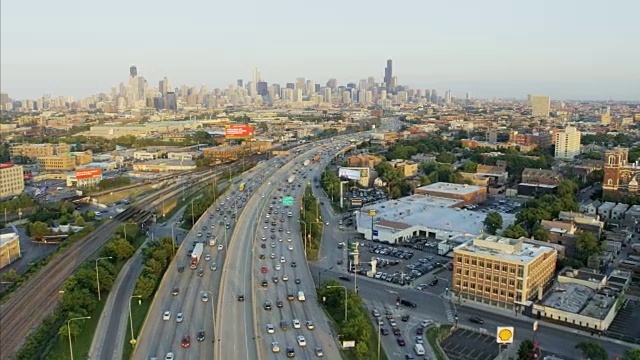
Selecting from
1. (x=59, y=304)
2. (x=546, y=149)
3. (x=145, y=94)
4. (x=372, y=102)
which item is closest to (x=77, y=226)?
(x=59, y=304)

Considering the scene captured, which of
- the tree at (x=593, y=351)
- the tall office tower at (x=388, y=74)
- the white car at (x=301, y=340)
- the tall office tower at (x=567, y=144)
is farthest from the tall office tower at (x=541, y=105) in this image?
the white car at (x=301, y=340)

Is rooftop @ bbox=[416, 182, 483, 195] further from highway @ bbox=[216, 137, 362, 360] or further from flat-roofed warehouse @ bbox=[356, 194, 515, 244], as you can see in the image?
highway @ bbox=[216, 137, 362, 360]

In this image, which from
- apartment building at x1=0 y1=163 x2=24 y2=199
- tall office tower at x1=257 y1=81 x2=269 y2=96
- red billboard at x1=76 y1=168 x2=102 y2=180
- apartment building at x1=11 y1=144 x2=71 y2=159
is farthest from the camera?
tall office tower at x1=257 y1=81 x2=269 y2=96

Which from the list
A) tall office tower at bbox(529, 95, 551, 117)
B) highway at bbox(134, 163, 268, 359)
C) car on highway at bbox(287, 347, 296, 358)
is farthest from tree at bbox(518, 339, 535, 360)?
tall office tower at bbox(529, 95, 551, 117)

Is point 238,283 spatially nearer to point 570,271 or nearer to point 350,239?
point 350,239

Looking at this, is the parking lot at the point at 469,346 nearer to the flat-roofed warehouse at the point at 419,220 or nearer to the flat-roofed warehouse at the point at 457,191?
the flat-roofed warehouse at the point at 419,220

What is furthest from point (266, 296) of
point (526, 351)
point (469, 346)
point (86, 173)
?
point (86, 173)
